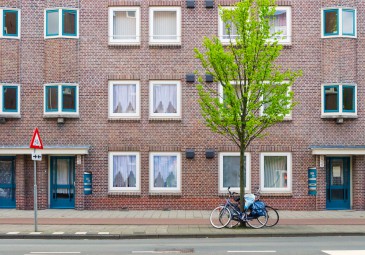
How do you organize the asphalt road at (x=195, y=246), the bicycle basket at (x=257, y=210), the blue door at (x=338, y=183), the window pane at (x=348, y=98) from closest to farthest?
the asphalt road at (x=195, y=246) < the bicycle basket at (x=257, y=210) < the window pane at (x=348, y=98) < the blue door at (x=338, y=183)

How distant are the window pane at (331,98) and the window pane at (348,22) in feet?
7.73

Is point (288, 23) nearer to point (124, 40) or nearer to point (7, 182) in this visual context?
point (124, 40)

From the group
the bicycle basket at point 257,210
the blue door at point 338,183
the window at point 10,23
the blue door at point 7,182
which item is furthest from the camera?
the blue door at point 7,182

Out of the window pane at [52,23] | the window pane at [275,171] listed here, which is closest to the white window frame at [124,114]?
the window pane at [52,23]

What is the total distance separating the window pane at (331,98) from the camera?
24938 mm

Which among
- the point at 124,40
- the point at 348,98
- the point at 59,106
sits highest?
the point at 124,40

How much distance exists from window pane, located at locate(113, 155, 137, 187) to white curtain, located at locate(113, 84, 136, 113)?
193cm

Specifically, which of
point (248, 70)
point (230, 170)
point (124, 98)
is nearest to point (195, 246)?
point (248, 70)

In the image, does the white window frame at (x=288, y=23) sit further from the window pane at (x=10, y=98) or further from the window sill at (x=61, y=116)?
the window pane at (x=10, y=98)

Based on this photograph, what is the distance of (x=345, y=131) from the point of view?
25.0 meters

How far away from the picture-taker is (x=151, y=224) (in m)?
20.3

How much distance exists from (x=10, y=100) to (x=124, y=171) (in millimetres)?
5384

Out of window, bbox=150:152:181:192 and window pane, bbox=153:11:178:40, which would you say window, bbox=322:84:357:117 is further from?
window pane, bbox=153:11:178:40

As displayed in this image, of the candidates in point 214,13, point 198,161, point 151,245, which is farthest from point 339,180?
point 151,245
